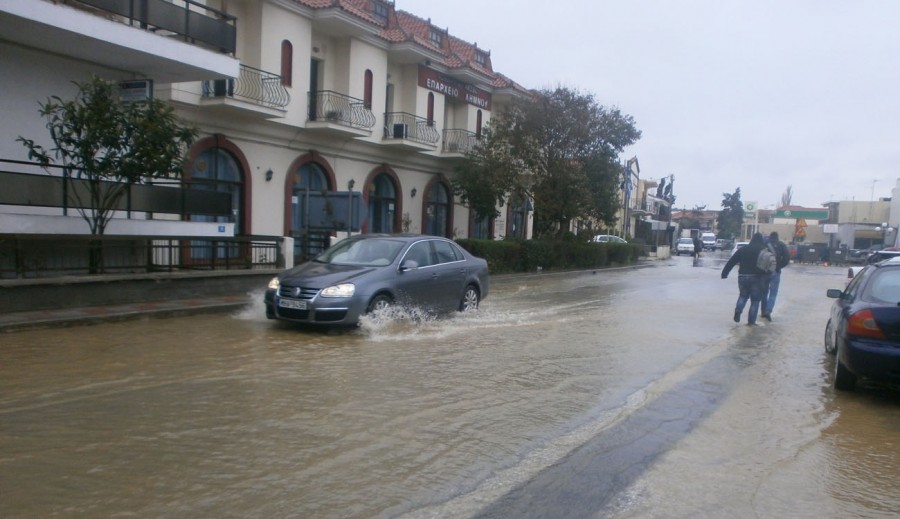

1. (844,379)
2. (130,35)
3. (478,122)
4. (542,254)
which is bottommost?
(844,379)

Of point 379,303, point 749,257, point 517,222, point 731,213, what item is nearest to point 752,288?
point 749,257

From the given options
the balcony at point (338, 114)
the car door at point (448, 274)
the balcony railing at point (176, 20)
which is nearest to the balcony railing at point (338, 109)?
the balcony at point (338, 114)

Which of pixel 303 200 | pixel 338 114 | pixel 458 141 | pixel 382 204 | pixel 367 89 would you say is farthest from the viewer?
pixel 458 141

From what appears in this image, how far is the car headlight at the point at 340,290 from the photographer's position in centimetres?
991

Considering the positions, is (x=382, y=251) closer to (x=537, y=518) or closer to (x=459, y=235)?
(x=537, y=518)

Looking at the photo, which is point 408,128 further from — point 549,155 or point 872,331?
point 872,331

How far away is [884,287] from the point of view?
755 cm

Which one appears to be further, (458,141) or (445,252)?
(458,141)

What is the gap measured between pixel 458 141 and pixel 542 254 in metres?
5.81

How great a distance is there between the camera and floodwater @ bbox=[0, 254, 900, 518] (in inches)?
173

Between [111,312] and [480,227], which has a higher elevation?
[480,227]

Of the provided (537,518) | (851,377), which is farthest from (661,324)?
(537,518)

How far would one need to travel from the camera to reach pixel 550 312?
14211mm

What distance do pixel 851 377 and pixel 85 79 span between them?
577 inches
